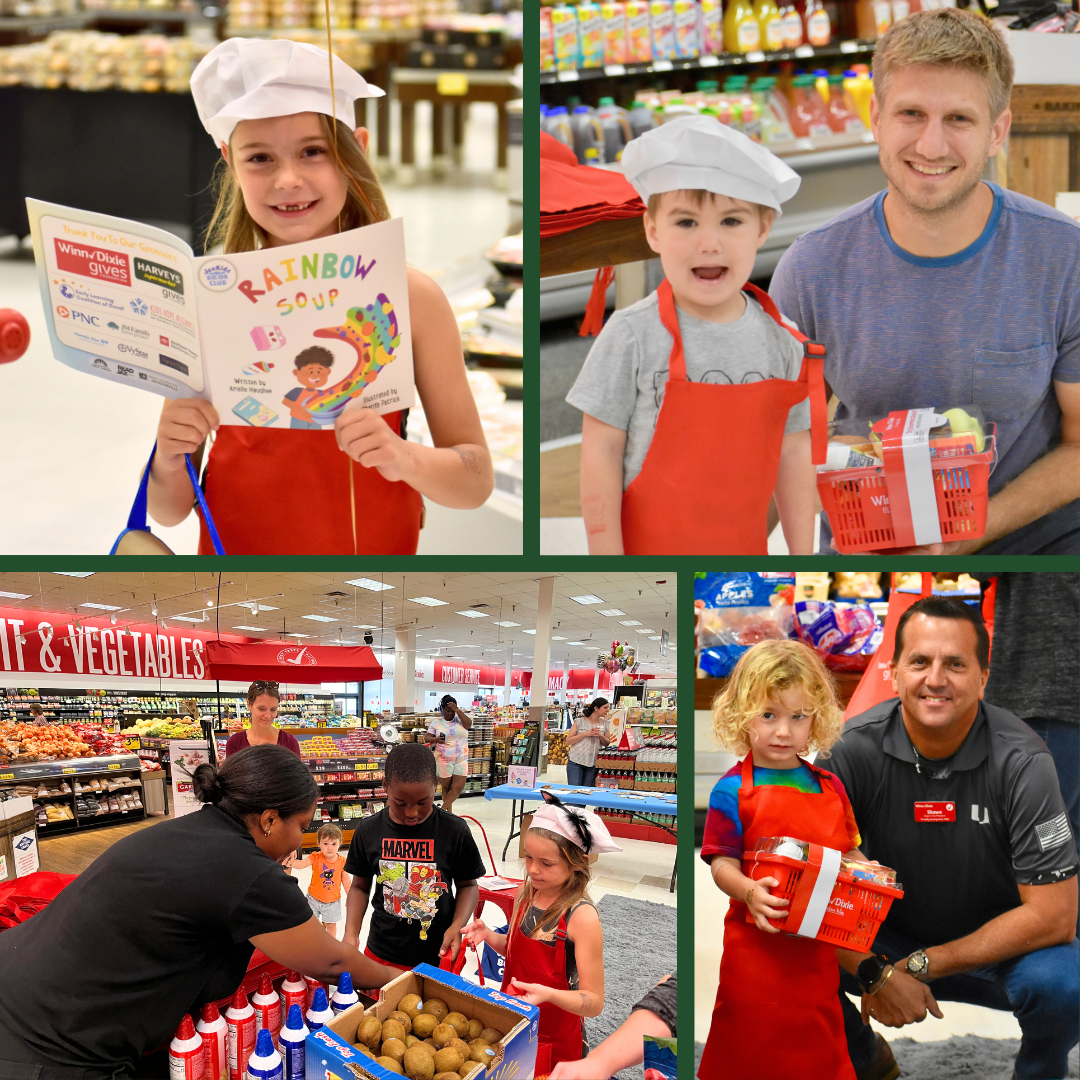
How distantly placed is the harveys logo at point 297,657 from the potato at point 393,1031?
926mm

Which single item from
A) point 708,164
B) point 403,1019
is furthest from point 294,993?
point 708,164

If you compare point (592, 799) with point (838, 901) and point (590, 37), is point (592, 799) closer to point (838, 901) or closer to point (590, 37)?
point (838, 901)

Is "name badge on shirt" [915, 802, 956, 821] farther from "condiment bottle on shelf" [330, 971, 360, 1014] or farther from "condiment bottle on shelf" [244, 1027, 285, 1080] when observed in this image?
"condiment bottle on shelf" [244, 1027, 285, 1080]

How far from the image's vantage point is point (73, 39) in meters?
4.41

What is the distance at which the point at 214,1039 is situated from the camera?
7.36 ft

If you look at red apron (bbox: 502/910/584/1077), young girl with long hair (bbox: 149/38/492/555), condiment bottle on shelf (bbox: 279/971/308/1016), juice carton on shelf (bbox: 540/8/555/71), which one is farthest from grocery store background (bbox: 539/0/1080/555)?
condiment bottle on shelf (bbox: 279/971/308/1016)

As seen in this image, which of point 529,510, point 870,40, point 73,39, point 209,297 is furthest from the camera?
point 73,39

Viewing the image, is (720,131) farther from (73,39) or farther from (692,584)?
(73,39)

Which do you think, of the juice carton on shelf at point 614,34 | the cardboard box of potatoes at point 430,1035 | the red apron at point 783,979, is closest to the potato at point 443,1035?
the cardboard box of potatoes at point 430,1035

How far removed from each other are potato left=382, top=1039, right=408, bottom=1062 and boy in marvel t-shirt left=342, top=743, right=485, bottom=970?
1.10 ft

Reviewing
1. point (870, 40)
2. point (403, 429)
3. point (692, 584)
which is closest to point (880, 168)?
point (870, 40)

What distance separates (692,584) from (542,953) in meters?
1.03

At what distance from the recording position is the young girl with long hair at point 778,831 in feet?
7.62

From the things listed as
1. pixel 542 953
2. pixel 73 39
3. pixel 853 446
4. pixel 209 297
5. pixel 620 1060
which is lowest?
pixel 620 1060
